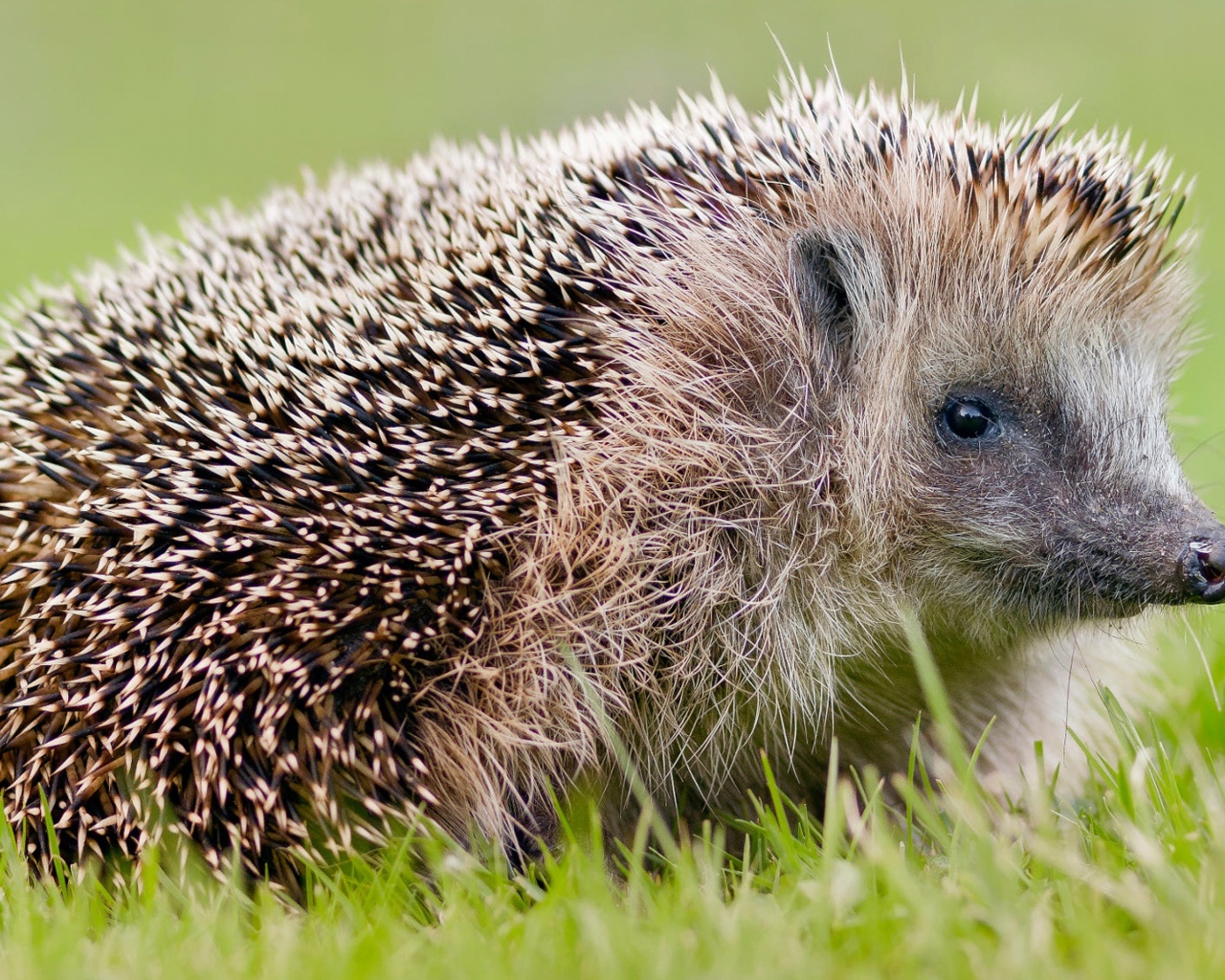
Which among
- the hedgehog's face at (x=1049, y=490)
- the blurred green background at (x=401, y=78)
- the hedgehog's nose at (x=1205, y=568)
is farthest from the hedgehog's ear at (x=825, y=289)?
the blurred green background at (x=401, y=78)

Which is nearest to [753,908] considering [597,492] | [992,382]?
[597,492]

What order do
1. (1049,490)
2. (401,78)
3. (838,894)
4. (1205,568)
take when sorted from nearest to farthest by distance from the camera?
(838,894), (1205,568), (1049,490), (401,78)

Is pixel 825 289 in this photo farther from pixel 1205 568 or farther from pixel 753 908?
pixel 753 908

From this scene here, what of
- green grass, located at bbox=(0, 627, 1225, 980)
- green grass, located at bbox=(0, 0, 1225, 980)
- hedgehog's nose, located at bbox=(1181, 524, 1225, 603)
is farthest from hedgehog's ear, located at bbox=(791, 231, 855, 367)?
green grass, located at bbox=(0, 627, 1225, 980)

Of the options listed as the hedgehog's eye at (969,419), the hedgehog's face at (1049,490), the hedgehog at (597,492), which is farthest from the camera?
the hedgehog's eye at (969,419)

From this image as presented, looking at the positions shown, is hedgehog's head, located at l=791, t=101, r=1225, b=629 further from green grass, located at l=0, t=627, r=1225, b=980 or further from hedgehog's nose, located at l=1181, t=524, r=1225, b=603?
green grass, located at l=0, t=627, r=1225, b=980

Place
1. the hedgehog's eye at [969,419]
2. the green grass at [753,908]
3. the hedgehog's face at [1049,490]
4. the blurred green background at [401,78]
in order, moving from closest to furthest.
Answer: the green grass at [753,908] → the hedgehog's face at [1049,490] → the hedgehog's eye at [969,419] → the blurred green background at [401,78]

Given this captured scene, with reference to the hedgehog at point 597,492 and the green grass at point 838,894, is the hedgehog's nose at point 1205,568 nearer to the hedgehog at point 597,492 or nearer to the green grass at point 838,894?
the hedgehog at point 597,492
